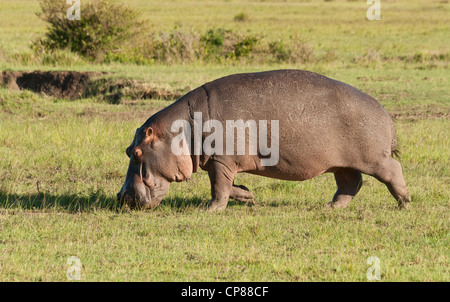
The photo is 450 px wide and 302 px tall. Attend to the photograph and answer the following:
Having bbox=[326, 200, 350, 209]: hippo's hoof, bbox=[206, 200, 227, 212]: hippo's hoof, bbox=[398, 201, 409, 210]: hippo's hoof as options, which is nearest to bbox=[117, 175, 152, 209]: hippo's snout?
bbox=[206, 200, 227, 212]: hippo's hoof

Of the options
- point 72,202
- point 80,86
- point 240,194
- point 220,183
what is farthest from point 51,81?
point 220,183

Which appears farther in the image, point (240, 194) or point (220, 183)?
point (240, 194)

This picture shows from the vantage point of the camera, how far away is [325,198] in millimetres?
8336

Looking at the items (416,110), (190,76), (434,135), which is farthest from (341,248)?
(190,76)

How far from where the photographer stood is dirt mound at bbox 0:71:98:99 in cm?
1639

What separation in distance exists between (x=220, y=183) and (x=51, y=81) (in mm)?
10380

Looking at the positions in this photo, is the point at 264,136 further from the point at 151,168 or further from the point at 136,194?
the point at 136,194

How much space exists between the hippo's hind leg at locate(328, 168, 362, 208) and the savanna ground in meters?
0.17

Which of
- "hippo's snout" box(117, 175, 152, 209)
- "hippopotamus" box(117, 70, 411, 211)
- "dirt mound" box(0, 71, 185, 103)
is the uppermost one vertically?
"hippopotamus" box(117, 70, 411, 211)

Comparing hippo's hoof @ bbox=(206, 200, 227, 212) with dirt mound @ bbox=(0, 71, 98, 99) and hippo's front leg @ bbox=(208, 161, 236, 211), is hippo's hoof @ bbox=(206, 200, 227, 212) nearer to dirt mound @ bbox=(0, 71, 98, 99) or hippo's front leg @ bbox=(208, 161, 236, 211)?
hippo's front leg @ bbox=(208, 161, 236, 211)

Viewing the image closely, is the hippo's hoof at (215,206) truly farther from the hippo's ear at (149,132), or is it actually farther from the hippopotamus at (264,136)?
the hippo's ear at (149,132)

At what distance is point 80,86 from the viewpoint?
53.6 ft
